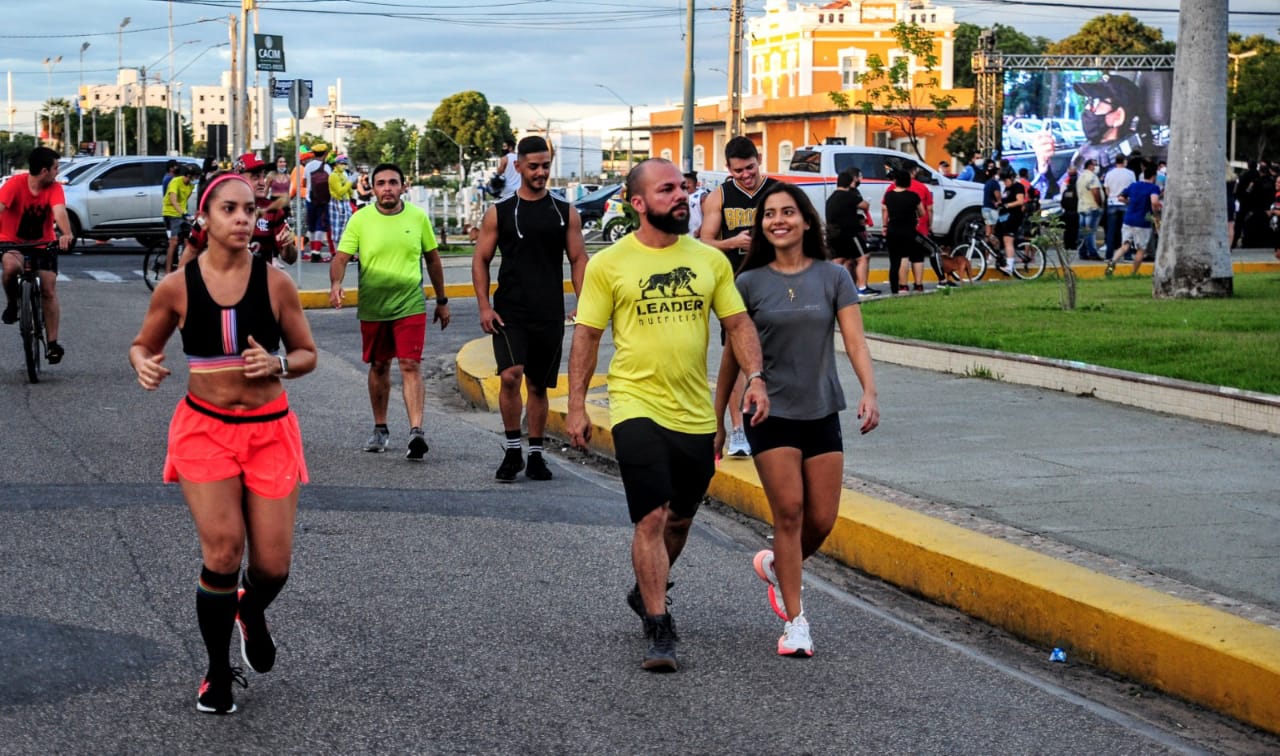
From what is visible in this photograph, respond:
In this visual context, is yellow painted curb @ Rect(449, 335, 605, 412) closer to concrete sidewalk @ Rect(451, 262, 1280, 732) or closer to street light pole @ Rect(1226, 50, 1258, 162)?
concrete sidewalk @ Rect(451, 262, 1280, 732)

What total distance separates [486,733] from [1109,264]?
22.1 meters

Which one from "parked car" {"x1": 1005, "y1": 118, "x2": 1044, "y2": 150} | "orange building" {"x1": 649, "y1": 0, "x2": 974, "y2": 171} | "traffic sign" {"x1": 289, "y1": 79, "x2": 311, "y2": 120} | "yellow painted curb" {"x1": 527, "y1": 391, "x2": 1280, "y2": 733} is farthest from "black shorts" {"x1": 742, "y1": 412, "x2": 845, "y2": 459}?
"orange building" {"x1": 649, "y1": 0, "x2": 974, "y2": 171}

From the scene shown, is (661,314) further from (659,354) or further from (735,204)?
Answer: (735,204)

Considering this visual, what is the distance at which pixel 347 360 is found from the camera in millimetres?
16859

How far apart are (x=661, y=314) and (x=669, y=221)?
0.34 m

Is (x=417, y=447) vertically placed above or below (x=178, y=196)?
below

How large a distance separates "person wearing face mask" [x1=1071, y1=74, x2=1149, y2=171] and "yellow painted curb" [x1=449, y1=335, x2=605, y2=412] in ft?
145

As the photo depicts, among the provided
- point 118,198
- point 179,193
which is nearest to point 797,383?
point 179,193

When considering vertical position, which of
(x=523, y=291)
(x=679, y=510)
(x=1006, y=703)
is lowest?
(x=1006, y=703)

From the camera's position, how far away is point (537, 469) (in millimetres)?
10133

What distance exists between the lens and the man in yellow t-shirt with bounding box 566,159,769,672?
20.1ft

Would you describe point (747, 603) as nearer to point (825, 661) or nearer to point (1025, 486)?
point (825, 661)

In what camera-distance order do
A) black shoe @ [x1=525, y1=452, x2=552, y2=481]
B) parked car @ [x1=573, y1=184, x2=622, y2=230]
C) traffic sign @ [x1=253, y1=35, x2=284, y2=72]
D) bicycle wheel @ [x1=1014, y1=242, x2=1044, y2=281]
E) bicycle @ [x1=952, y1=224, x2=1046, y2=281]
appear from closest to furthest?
black shoe @ [x1=525, y1=452, x2=552, y2=481] → bicycle @ [x1=952, y1=224, x2=1046, y2=281] → bicycle wheel @ [x1=1014, y1=242, x2=1044, y2=281] → traffic sign @ [x1=253, y1=35, x2=284, y2=72] → parked car @ [x1=573, y1=184, x2=622, y2=230]

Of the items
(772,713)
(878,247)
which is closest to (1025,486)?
(772,713)
